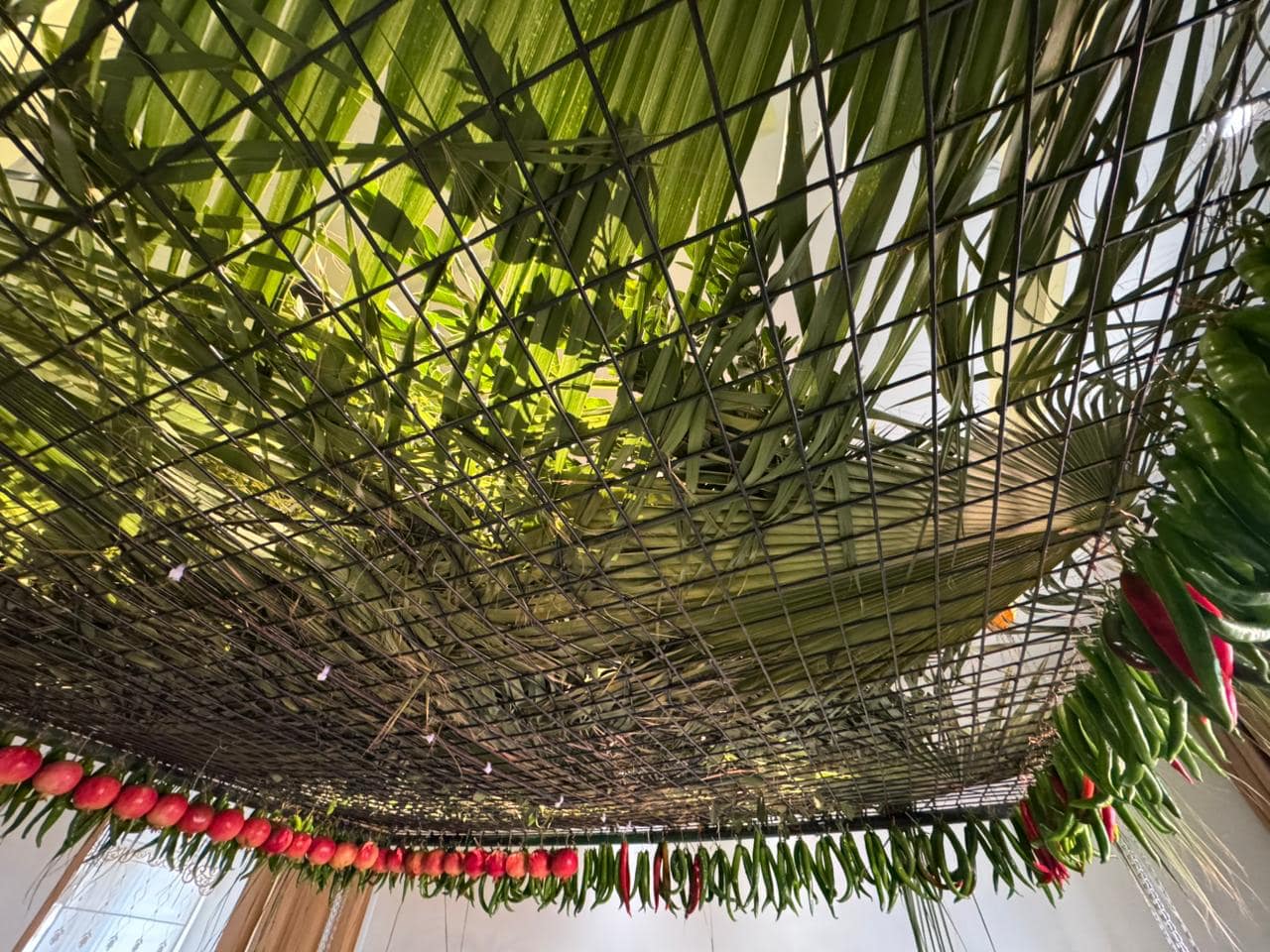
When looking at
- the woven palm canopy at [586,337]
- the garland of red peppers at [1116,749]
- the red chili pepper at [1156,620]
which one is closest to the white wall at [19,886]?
the garland of red peppers at [1116,749]

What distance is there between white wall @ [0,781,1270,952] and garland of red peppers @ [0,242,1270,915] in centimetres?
66

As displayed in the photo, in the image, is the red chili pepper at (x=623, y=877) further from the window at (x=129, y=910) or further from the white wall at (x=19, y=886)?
the white wall at (x=19, y=886)

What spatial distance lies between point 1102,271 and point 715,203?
Result: 240mm

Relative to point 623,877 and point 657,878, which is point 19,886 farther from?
point 657,878

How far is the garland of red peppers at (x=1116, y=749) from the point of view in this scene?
345 millimetres

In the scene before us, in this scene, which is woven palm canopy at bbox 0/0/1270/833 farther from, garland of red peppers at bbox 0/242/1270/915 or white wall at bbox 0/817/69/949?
white wall at bbox 0/817/69/949

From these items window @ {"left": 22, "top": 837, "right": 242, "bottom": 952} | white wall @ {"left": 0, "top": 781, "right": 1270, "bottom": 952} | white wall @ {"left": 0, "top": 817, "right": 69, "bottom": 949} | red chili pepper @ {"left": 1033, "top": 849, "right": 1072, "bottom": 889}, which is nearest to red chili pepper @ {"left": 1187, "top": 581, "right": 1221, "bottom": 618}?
red chili pepper @ {"left": 1033, "top": 849, "right": 1072, "bottom": 889}

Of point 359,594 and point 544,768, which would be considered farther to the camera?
point 544,768

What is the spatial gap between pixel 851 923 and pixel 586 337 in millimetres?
2507

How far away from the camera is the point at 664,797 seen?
4.65 feet

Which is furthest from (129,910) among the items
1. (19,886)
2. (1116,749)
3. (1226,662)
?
(1226,662)

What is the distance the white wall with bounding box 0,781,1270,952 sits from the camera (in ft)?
5.14

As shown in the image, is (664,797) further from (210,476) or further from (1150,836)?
(210,476)

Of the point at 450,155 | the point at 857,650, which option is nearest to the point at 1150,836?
the point at 857,650
